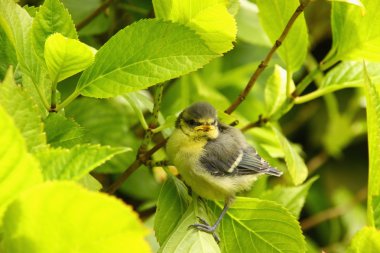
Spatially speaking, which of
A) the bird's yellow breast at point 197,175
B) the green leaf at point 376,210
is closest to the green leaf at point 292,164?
the bird's yellow breast at point 197,175

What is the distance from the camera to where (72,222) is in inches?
19.8

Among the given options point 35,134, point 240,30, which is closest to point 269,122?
point 240,30

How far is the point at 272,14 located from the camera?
3.71 feet

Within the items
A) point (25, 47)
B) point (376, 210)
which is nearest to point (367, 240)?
point (376, 210)

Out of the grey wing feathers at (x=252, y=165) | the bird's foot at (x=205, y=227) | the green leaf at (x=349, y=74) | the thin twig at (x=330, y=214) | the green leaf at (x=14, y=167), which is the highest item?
the green leaf at (x=14, y=167)

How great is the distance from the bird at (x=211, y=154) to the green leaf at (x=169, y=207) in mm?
150

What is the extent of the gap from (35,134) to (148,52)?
0.26 metres

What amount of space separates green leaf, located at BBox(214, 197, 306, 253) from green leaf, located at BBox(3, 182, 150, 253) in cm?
54

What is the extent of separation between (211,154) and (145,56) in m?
0.60

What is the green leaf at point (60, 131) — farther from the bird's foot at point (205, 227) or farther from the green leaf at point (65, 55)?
the bird's foot at point (205, 227)

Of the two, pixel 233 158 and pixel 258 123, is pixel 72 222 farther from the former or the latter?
pixel 233 158

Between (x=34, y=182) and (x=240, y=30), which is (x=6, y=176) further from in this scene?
(x=240, y=30)

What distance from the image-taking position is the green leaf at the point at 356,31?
1.09 meters

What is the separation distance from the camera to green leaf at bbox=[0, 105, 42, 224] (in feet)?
1.80
